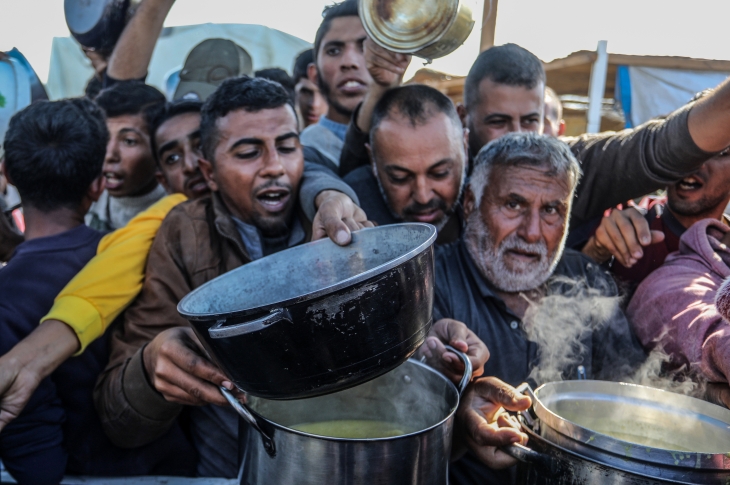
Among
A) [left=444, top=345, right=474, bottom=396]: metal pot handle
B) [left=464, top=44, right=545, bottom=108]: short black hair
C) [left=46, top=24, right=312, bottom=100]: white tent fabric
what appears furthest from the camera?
[left=46, top=24, right=312, bottom=100]: white tent fabric

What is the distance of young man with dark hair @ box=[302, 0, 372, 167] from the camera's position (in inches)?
156

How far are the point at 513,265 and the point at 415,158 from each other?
0.68m

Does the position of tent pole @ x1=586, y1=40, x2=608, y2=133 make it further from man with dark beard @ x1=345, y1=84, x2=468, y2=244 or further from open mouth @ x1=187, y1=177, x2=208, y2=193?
open mouth @ x1=187, y1=177, x2=208, y2=193

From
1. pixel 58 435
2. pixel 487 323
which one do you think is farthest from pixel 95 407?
pixel 487 323

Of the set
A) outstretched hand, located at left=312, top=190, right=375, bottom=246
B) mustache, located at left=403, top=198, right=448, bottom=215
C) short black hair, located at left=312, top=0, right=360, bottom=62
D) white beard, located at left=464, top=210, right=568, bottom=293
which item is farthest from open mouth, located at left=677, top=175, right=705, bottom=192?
short black hair, located at left=312, top=0, right=360, bottom=62

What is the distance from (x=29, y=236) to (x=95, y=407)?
795 millimetres

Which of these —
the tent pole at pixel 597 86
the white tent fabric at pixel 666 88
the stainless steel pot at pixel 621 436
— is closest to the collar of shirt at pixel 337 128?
the stainless steel pot at pixel 621 436

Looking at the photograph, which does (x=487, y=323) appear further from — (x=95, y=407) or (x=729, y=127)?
(x=95, y=407)

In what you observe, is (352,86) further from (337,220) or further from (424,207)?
(337,220)

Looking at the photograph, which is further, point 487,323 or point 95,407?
point 487,323

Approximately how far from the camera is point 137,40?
151 inches

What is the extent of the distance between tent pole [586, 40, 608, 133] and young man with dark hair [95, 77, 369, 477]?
6435 mm

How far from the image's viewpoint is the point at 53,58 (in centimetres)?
859

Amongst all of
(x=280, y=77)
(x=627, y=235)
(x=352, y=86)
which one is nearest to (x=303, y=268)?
(x=627, y=235)
